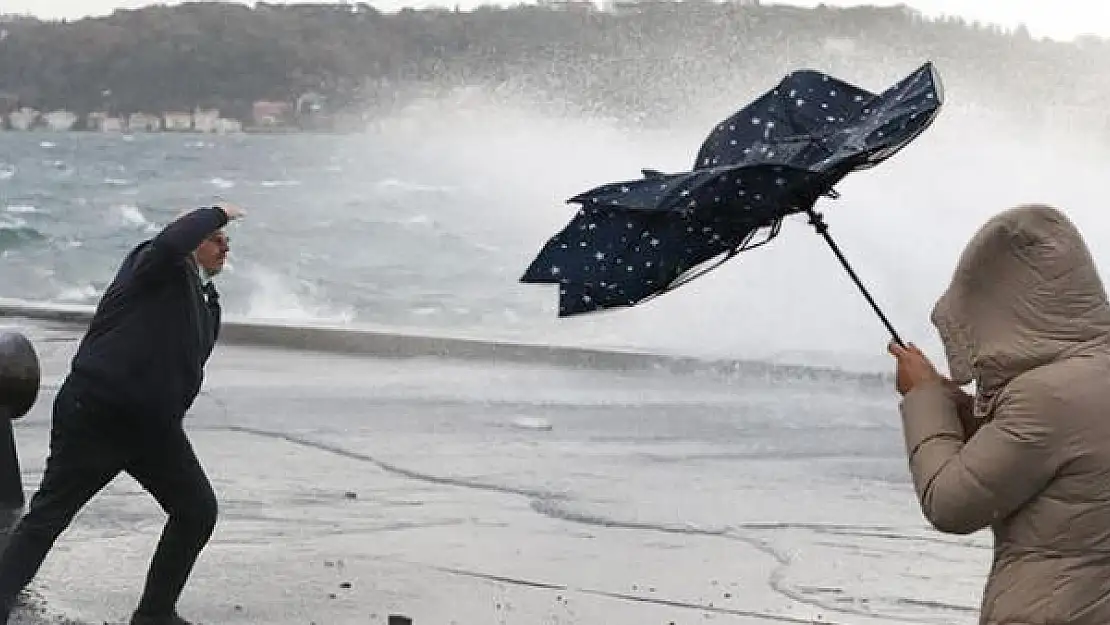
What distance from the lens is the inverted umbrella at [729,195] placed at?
3.80 m

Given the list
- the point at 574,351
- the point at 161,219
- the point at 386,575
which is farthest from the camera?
the point at 161,219

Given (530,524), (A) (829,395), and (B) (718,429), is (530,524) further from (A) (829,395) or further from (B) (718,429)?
(A) (829,395)

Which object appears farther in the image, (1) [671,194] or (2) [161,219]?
(2) [161,219]

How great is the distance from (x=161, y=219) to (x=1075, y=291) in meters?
49.5

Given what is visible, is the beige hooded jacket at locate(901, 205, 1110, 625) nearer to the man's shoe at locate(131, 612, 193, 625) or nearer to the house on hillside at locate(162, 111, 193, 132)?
the man's shoe at locate(131, 612, 193, 625)

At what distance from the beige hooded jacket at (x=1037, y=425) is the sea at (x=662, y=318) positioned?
3.35 meters

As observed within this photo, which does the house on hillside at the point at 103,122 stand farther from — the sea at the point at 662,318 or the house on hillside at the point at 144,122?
the sea at the point at 662,318

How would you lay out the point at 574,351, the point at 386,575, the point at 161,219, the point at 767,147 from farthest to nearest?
1. the point at 161,219
2. the point at 574,351
3. the point at 386,575
4. the point at 767,147

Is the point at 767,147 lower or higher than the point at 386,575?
higher

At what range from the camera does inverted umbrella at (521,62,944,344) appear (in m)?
3.80

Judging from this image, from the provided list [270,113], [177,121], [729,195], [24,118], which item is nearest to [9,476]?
[729,195]

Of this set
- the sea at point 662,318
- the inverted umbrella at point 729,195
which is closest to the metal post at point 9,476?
the sea at point 662,318

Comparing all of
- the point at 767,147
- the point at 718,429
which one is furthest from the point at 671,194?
the point at 718,429

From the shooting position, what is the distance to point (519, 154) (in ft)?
169
